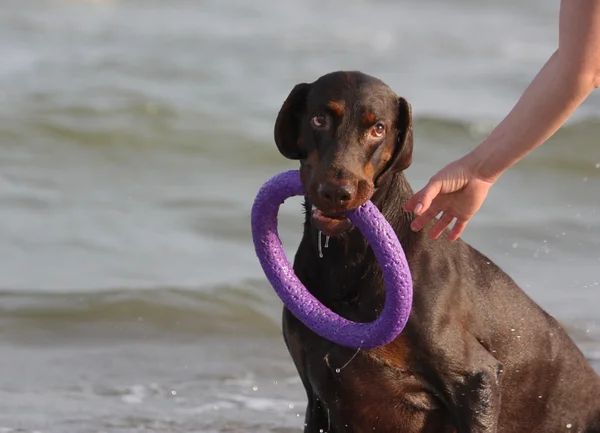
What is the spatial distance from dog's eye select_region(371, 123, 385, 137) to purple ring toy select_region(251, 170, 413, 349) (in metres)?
0.26

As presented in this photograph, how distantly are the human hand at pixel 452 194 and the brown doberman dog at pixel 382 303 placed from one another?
0.26 m

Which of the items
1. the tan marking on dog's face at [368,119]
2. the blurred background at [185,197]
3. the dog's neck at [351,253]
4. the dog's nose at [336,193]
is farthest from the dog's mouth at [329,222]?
the blurred background at [185,197]

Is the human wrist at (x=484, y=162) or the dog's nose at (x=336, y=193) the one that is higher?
the human wrist at (x=484, y=162)

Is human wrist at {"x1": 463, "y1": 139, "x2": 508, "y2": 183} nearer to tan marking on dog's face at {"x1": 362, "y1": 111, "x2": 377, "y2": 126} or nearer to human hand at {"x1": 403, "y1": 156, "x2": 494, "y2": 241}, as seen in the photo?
human hand at {"x1": 403, "y1": 156, "x2": 494, "y2": 241}

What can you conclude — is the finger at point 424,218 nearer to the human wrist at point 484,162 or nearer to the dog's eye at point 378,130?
the human wrist at point 484,162

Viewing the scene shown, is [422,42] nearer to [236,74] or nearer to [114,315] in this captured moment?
[236,74]

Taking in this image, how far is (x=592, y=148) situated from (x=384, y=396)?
335 inches

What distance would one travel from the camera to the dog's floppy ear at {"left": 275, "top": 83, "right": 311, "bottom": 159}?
4.99 metres

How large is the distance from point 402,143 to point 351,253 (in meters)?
0.51

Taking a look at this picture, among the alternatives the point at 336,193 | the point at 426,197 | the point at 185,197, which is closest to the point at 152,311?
the point at 185,197

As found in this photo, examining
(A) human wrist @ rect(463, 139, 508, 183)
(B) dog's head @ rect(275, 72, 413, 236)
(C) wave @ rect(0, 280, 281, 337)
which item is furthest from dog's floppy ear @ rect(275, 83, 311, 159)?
(C) wave @ rect(0, 280, 281, 337)

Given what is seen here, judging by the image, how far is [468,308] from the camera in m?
5.23

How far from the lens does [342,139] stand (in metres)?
4.72

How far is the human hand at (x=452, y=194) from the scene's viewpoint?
4480 millimetres
